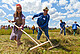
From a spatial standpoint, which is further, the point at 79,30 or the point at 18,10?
the point at 79,30

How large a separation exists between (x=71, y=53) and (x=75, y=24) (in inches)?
277

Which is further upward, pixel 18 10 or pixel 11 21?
pixel 18 10

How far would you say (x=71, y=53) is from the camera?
11.3 feet

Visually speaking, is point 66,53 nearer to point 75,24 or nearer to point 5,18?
point 5,18

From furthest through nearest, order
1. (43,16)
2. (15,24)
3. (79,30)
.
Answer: (79,30) < (43,16) < (15,24)

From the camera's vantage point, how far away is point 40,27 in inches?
197

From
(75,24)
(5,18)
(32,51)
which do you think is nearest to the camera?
(32,51)

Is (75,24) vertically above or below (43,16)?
below

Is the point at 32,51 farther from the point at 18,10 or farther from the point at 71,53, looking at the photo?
the point at 18,10

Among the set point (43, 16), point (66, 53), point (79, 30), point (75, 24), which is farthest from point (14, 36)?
point (79, 30)

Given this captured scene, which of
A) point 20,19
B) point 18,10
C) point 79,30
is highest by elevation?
point 18,10

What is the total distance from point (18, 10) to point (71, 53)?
9.55 ft

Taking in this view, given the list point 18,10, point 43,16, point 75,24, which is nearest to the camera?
point 18,10

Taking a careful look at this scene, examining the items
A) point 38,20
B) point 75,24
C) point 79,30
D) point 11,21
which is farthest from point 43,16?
point 79,30
